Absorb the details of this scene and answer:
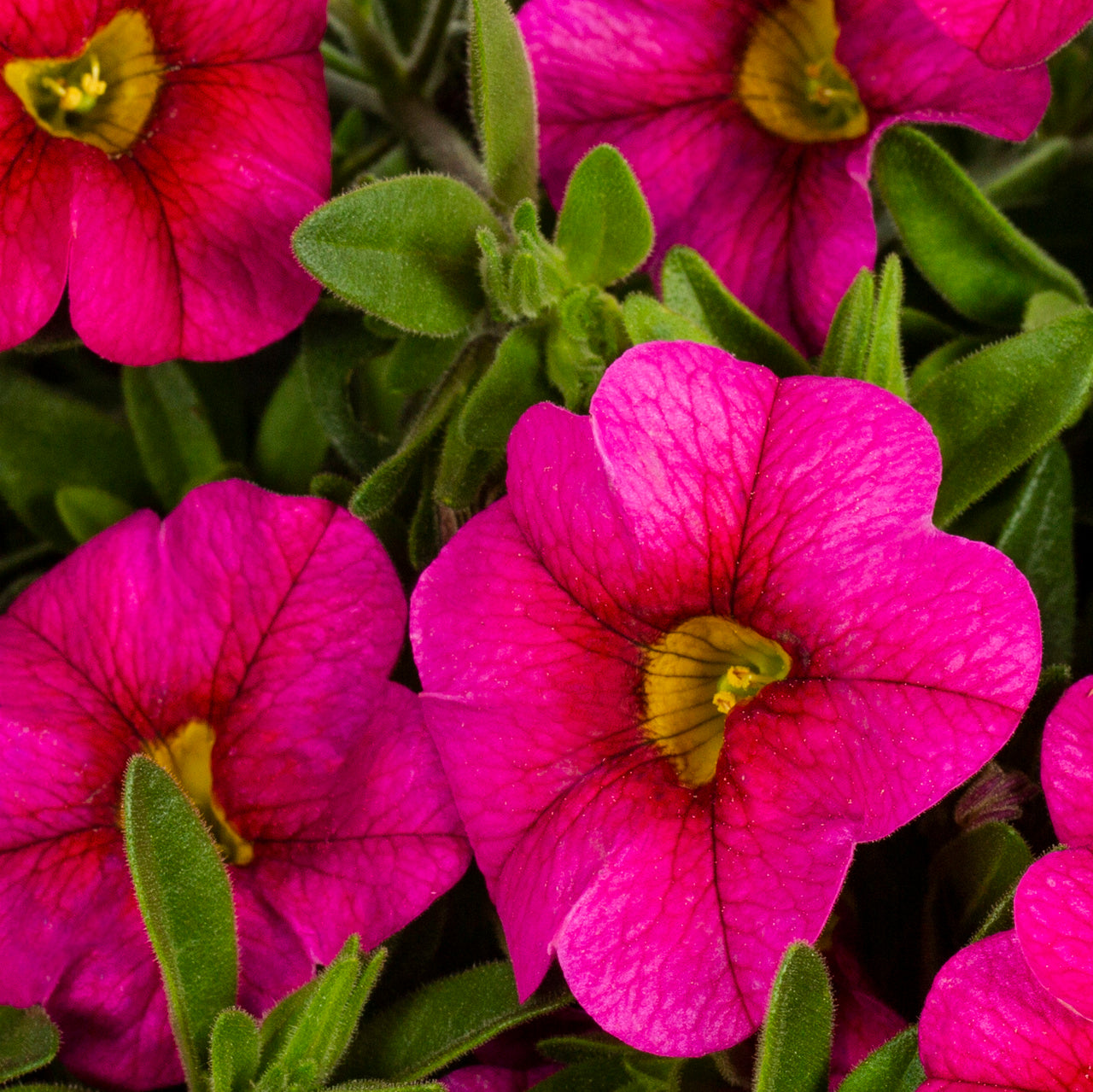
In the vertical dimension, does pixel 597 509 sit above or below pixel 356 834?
above

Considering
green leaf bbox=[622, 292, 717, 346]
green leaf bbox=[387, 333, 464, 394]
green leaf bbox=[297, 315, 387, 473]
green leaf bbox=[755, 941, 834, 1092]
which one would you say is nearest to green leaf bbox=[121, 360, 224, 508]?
green leaf bbox=[297, 315, 387, 473]

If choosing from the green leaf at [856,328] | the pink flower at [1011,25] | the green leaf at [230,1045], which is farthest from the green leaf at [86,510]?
the pink flower at [1011,25]

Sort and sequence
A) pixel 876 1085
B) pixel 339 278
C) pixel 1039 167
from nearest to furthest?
pixel 876 1085 → pixel 339 278 → pixel 1039 167

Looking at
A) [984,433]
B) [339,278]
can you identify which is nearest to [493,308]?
[339,278]

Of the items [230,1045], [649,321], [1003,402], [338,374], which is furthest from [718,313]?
[230,1045]

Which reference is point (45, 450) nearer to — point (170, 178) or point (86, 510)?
point (86, 510)

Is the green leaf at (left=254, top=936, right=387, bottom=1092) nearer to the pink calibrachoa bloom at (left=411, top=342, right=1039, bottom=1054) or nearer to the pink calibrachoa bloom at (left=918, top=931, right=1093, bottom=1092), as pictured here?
the pink calibrachoa bloom at (left=411, top=342, right=1039, bottom=1054)

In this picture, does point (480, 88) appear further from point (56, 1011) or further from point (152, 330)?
point (56, 1011)
